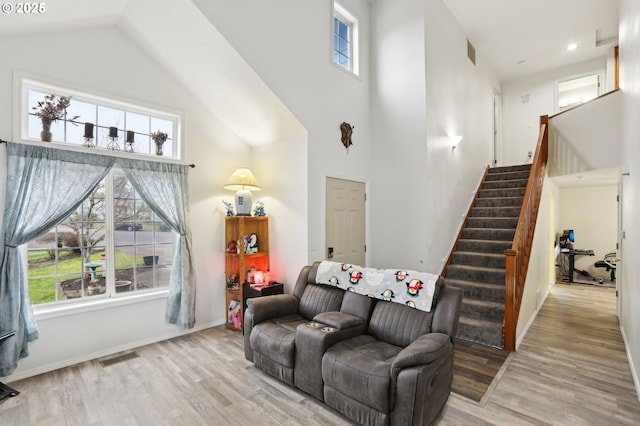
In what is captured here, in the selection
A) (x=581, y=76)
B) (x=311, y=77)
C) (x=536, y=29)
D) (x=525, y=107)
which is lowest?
(x=311, y=77)

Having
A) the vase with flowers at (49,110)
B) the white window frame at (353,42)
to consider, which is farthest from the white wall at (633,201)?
the vase with flowers at (49,110)

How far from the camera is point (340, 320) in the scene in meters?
2.69

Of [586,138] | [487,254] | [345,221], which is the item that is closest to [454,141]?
[487,254]

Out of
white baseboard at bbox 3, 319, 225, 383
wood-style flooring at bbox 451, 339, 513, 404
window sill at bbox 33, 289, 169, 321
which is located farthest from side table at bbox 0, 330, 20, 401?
wood-style flooring at bbox 451, 339, 513, 404

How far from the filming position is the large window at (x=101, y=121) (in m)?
3.07

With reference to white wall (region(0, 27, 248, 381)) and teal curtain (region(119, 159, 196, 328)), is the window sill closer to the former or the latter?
white wall (region(0, 27, 248, 381))

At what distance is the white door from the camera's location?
4.34 metres

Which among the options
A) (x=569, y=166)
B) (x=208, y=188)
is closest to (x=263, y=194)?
(x=208, y=188)

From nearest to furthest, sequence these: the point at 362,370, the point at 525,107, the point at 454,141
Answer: the point at 362,370 < the point at 454,141 < the point at 525,107

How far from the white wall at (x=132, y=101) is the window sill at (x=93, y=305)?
4cm

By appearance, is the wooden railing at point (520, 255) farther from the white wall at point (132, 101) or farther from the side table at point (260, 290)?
the white wall at point (132, 101)

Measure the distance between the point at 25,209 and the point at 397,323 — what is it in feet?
11.7

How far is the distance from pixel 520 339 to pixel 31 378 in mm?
5207

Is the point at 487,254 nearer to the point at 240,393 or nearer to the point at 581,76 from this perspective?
the point at 240,393
